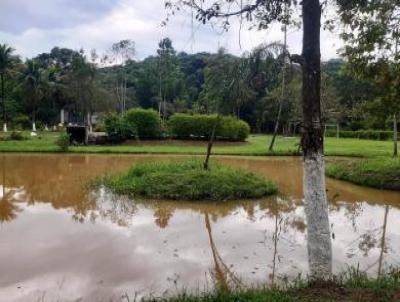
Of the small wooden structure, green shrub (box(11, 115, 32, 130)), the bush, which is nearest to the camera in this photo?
the bush

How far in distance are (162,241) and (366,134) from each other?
39003 mm

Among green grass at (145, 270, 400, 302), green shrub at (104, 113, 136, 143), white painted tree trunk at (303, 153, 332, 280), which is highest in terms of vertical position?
green shrub at (104, 113, 136, 143)

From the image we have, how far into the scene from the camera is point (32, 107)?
166 feet

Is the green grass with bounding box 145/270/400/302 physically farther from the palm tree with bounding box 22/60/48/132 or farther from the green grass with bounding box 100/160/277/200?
the palm tree with bounding box 22/60/48/132

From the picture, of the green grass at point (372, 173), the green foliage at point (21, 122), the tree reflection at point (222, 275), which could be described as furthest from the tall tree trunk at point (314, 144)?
the green foliage at point (21, 122)

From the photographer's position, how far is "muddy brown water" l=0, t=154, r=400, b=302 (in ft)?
21.4

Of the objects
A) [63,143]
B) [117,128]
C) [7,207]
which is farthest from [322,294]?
[117,128]

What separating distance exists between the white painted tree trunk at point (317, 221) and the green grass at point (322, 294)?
244 millimetres

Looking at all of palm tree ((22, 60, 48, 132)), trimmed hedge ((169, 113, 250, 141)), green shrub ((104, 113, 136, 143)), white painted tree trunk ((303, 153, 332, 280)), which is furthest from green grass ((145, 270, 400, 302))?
palm tree ((22, 60, 48, 132))

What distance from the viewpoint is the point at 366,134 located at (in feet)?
145

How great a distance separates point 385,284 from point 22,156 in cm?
2205

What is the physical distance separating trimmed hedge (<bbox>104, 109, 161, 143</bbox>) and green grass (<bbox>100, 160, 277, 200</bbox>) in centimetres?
1661

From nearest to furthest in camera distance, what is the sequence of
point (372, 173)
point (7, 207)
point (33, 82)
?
point (7, 207) < point (372, 173) < point (33, 82)

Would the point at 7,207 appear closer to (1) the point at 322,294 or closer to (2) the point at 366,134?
(1) the point at 322,294
